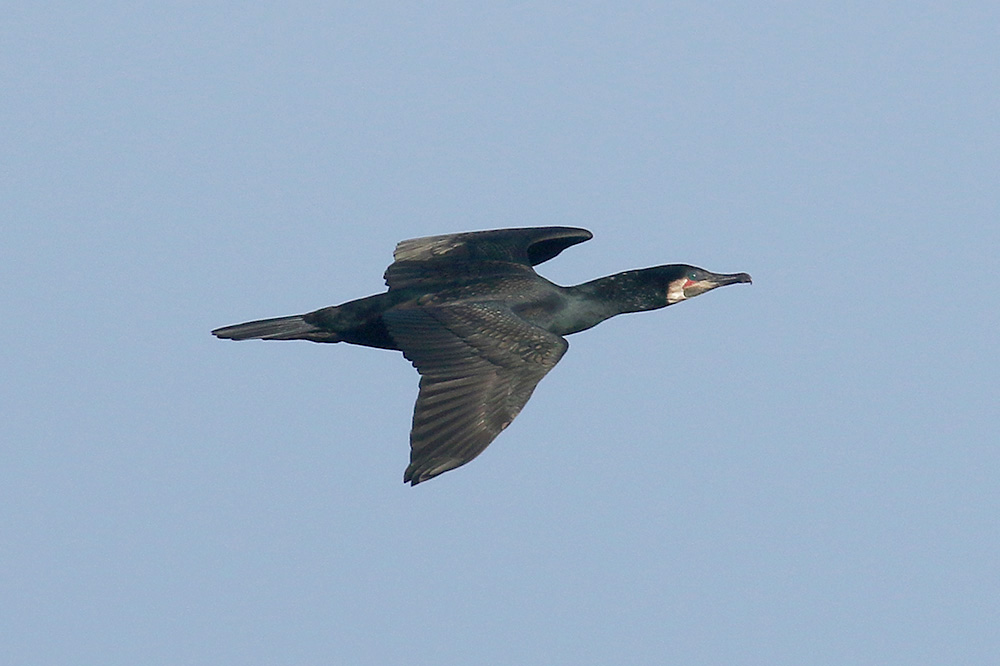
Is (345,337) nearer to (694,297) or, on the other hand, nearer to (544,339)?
(544,339)

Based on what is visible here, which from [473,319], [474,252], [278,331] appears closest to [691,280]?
[474,252]

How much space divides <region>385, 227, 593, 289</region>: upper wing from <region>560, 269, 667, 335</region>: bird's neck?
554 mm

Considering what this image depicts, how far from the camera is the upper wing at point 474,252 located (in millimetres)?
9789

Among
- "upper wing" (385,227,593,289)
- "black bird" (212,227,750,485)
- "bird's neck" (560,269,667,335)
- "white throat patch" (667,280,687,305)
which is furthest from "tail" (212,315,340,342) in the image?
"white throat patch" (667,280,687,305)

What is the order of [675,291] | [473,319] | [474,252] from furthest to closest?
[474,252]
[675,291]
[473,319]

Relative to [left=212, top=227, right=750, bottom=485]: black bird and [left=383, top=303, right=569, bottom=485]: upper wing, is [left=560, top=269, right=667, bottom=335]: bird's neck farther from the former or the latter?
[left=383, top=303, right=569, bottom=485]: upper wing

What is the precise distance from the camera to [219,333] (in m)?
9.59

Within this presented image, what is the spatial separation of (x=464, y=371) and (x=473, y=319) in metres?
0.53

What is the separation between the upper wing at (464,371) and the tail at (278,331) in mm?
697

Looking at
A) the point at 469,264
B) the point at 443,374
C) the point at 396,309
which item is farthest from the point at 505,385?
the point at 469,264

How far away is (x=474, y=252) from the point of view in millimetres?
10016

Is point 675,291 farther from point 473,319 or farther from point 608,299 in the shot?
point 473,319

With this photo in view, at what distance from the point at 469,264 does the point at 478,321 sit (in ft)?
4.09

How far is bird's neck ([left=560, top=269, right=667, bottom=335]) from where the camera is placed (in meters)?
9.40
